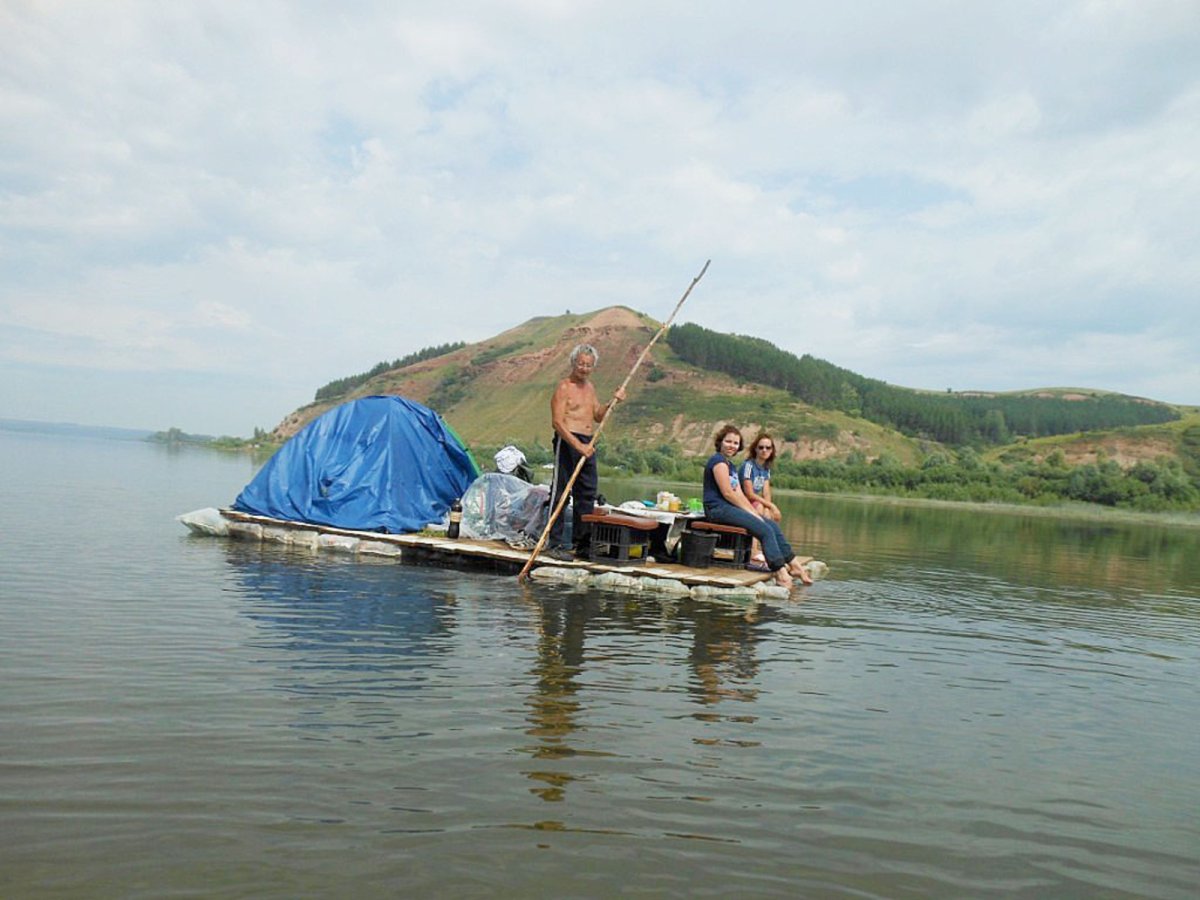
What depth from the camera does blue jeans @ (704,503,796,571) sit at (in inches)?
549

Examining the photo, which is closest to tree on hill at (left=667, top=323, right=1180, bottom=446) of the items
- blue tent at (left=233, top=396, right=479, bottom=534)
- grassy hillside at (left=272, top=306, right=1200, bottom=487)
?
grassy hillside at (left=272, top=306, right=1200, bottom=487)

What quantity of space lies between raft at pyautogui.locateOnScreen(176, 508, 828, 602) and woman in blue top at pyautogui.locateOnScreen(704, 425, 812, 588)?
0.34 metres

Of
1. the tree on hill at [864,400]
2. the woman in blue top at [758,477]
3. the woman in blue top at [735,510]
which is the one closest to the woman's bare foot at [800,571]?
the woman in blue top at [758,477]

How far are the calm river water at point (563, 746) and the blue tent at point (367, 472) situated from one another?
4.21 metres

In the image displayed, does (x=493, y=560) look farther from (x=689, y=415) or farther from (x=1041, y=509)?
(x=689, y=415)

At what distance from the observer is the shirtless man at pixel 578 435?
13.5 metres

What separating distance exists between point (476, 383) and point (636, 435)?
2435 inches

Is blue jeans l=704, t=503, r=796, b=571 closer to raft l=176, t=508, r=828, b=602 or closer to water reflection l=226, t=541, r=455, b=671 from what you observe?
raft l=176, t=508, r=828, b=602

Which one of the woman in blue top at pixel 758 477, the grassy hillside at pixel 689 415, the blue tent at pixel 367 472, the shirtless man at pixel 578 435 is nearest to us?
the shirtless man at pixel 578 435

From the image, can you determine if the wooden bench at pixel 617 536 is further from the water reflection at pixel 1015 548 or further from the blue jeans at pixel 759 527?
the water reflection at pixel 1015 548

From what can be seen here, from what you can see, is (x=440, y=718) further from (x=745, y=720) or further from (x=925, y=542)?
(x=925, y=542)

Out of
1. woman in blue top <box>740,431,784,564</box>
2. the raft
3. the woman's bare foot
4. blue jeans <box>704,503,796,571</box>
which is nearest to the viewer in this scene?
the raft

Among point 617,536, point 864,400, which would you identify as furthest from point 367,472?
point 864,400

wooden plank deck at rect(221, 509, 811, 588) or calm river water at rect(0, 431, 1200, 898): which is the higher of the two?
wooden plank deck at rect(221, 509, 811, 588)
